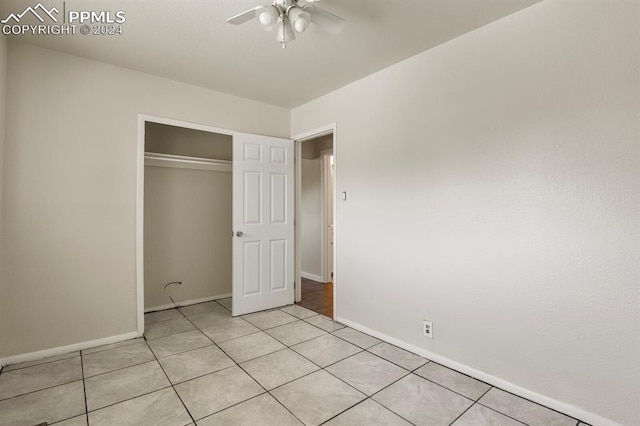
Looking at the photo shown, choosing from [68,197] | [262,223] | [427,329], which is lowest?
[427,329]

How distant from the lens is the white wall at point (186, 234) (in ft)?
12.3

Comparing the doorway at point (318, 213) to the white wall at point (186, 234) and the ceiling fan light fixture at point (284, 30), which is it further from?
the ceiling fan light fixture at point (284, 30)

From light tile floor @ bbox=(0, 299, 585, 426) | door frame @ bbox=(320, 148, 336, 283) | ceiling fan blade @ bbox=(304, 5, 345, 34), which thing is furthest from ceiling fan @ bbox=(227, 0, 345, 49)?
door frame @ bbox=(320, 148, 336, 283)

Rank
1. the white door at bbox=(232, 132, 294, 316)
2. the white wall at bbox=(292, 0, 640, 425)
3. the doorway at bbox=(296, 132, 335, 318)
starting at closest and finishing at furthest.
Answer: the white wall at bbox=(292, 0, 640, 425)
the white door at bbox=(232, 132, 294, 316)
the doorway at bbox=(296, 132, 335, 318)

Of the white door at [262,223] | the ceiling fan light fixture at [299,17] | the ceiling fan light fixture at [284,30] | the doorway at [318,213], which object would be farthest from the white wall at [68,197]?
the doorway at [318,213]

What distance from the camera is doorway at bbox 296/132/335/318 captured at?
5.14 metres

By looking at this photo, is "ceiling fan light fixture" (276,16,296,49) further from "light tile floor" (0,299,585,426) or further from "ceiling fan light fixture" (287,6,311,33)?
"light tile floor" (0,299,585,426)

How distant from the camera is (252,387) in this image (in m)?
2.11

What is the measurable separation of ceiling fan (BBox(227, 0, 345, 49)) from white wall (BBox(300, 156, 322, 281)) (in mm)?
3353

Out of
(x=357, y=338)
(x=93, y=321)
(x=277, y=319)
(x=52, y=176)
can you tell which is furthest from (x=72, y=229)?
(x=357, y=338)

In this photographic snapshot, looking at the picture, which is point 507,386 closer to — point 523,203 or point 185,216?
point 523,203

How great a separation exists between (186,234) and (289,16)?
3080 millimetres

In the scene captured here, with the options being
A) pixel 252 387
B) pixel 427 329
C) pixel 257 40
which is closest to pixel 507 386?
pixel 427 329

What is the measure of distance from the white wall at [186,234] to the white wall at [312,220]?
1453 mm
